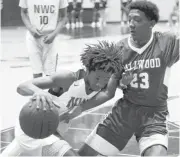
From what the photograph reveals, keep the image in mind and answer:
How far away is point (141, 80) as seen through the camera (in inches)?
152

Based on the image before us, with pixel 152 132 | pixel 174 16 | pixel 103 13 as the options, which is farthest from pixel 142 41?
pixel 103 13

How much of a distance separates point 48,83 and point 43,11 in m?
3.06

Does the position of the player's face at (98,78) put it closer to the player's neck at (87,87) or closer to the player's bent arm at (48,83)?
the player's neck at (87,87)

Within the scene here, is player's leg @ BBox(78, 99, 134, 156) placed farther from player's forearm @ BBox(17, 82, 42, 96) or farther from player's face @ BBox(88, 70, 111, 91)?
player's forearm @ BBox(17, 82, 42, 96)

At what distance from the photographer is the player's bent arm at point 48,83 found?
133 inches

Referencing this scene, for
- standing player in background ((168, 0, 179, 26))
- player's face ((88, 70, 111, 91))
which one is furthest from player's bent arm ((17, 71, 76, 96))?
standing player in background ((168, 0, 179, 26))

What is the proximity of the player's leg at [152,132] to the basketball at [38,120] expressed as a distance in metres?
0.88

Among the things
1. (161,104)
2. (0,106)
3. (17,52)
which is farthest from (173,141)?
(17,52)

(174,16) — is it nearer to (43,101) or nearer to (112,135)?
(112,135)

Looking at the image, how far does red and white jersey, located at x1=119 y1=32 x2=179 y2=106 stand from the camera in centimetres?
385

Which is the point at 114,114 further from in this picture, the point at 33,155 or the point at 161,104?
the point at 33,155

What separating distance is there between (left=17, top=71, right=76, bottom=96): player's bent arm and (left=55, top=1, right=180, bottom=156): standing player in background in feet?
1.90

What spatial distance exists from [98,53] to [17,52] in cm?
877

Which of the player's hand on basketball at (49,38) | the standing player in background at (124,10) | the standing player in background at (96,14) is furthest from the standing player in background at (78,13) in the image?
the player's hand on basketball at (49,38)
